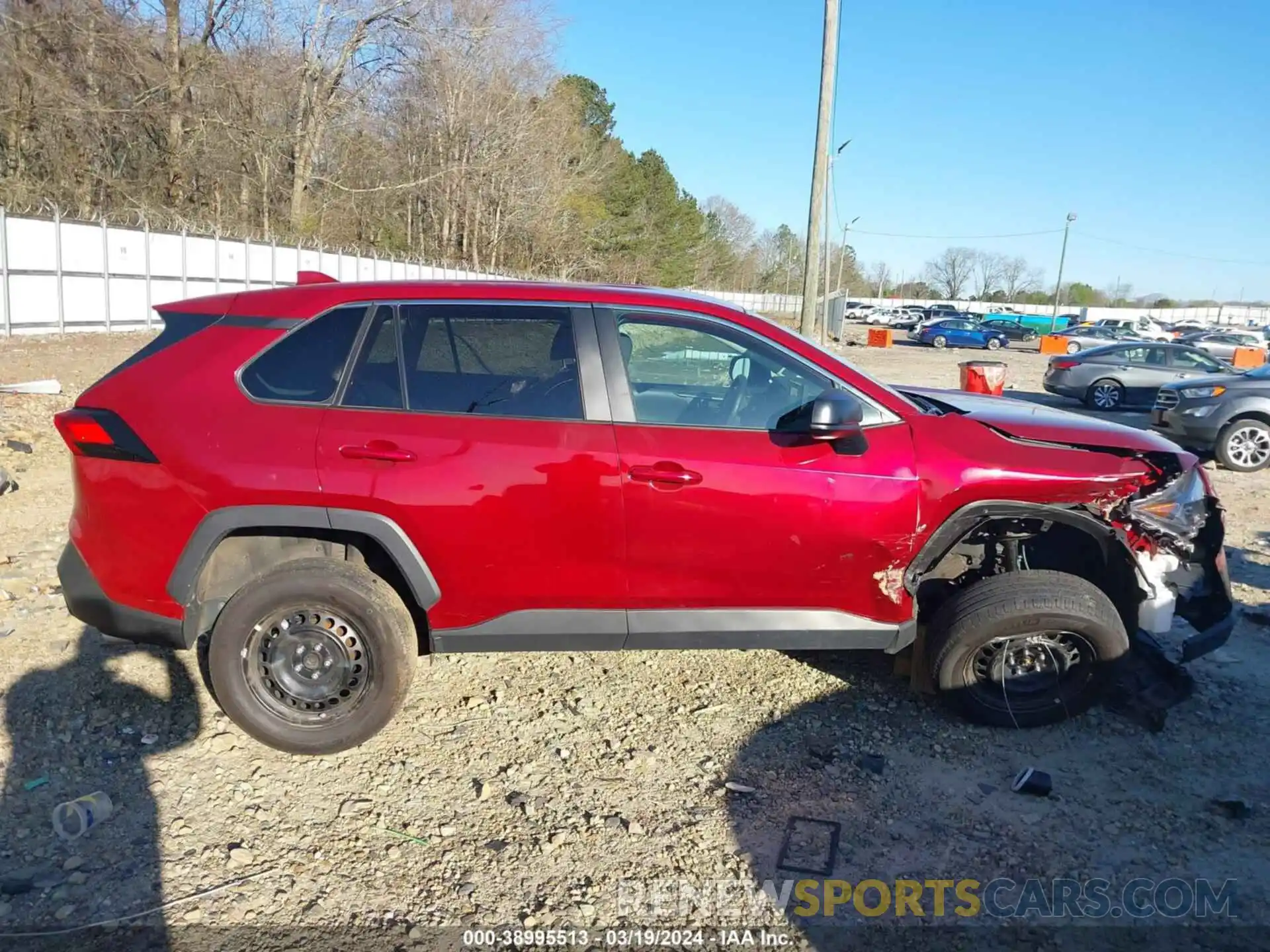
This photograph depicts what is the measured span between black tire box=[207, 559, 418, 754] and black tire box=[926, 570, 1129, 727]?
2.30 metres

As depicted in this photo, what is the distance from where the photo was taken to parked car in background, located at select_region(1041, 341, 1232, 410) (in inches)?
679

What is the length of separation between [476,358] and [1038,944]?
2.84m

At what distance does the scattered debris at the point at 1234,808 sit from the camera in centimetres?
320

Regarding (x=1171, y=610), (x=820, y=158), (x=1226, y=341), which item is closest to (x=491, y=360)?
(x=1171, y=610)

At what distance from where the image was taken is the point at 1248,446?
10.0m

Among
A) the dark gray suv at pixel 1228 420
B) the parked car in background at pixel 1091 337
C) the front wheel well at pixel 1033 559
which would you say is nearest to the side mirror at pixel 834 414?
the front wheel well at pixel 1033 559

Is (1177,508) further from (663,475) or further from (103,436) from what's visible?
(103,436)

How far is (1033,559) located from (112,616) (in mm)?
4011

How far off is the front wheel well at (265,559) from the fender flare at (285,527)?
5 centimetres

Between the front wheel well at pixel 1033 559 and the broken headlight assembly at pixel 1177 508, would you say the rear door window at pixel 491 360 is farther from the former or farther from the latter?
the broken headlight assembly at pixel 1177 508

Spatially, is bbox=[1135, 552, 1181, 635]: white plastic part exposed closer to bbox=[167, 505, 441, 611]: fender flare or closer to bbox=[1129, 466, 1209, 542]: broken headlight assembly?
bbox=[1129, 466, 1209, 542]: broken headlight assembly

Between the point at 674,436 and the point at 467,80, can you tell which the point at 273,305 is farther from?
the point at 467,80

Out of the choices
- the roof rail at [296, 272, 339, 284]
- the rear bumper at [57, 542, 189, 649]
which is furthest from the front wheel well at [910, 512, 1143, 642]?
the rear bumper at [57, 542, 189, 649]

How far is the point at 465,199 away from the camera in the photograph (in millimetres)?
40469
